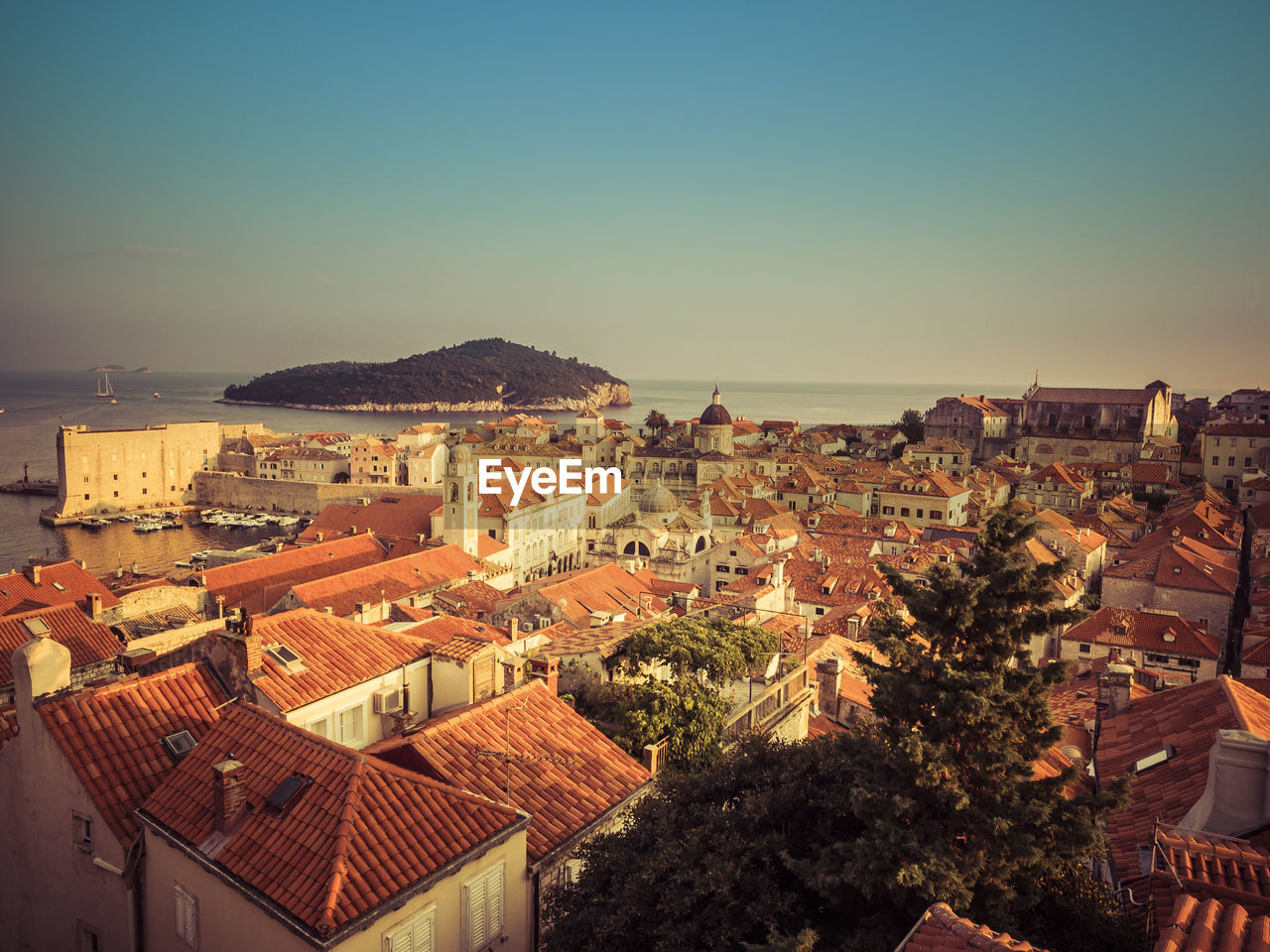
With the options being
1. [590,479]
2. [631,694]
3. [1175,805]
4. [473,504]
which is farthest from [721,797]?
[590,479]

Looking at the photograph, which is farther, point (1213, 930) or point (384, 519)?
point (384, 519)

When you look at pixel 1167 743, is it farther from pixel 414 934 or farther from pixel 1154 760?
pixel 414 934

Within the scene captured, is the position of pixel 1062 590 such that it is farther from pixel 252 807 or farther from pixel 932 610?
pixel 252 807

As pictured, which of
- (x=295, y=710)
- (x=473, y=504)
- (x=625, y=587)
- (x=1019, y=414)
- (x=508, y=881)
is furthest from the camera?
(x=1019, y=414)

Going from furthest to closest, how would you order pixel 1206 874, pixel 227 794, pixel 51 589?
pixel 51 589 → pixel 227 794 → pixel 1206 874

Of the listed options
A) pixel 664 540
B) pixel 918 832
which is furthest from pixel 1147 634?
pixel 664 540

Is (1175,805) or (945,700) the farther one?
(1175,805)
